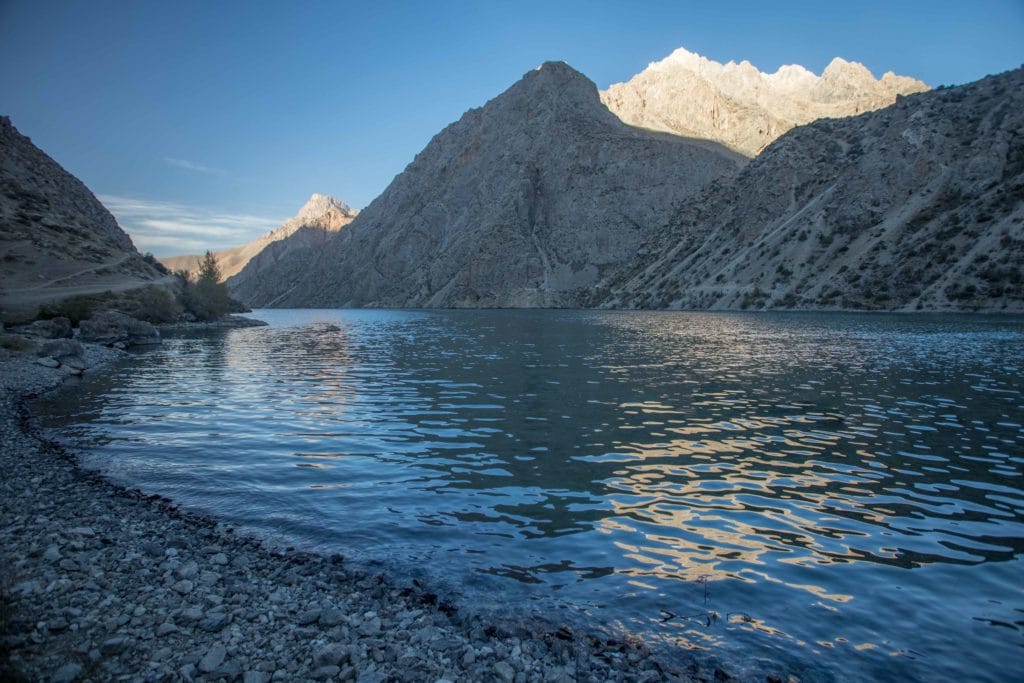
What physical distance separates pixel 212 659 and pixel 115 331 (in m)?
58.8

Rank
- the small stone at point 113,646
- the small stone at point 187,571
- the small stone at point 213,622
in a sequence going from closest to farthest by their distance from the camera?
the small stone at point 113,646 < the small stone at point 213,622 < the small stone at point 187,571

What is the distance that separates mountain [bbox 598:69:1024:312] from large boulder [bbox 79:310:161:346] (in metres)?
89.8

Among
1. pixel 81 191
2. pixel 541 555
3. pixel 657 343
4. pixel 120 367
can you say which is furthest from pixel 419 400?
pixel 81 191

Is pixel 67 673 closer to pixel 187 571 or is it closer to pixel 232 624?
pixel 232 624

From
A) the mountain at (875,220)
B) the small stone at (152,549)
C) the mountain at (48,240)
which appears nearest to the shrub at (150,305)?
the mountain at (48,240)

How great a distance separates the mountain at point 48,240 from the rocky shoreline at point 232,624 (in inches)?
2268

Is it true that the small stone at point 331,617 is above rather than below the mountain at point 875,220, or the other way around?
below

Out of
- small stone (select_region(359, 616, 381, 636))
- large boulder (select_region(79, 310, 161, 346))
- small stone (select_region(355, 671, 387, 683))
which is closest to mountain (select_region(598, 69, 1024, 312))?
small stone (select_region(359, 616, 381, 636))

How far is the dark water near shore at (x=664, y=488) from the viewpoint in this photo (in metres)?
7.93

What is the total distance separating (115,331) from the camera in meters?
54.8

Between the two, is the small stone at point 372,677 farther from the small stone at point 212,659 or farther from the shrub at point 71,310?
the shrub at point 71,310

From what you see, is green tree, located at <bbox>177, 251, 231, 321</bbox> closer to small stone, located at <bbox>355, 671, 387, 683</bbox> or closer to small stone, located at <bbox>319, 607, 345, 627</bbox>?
small stone, located at <bbox>319, 607, 345, 627</bbox>

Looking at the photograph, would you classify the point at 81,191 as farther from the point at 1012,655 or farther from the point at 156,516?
the point at 1012,655

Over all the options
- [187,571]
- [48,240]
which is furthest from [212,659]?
[48,240]
